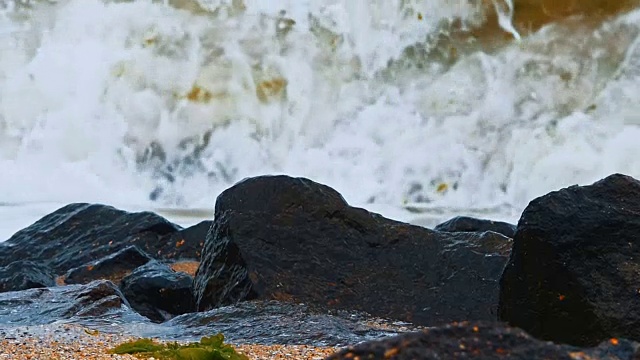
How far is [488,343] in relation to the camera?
60.7 inches

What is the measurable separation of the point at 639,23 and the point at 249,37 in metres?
7.22

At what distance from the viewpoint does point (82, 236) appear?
26.3 ft

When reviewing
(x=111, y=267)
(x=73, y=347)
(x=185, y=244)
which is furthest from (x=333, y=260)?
(x=185, y=244)

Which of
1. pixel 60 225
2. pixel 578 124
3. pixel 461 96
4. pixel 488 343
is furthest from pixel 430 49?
pixel 488 343

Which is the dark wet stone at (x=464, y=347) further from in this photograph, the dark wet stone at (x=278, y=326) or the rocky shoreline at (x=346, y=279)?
the dark wet stone at (x=278, y=326)

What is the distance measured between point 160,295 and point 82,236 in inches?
91.5

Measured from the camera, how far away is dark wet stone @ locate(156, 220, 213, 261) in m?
7.84

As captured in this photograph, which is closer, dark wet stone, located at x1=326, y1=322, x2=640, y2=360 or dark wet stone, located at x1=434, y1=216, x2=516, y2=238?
dark wet stone, located at x1=326, y1=322, x2=640, y2=360

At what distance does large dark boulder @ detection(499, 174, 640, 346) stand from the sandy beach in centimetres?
90

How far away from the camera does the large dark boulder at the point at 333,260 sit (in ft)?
16.9

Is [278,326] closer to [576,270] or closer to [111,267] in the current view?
[576,270]

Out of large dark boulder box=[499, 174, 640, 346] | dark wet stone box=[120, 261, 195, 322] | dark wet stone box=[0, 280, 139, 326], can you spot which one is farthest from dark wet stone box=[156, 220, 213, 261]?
large dark boulder box=[499, 174, 640, 346]

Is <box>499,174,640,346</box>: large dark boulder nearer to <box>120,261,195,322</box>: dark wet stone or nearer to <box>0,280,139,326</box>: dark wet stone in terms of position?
<box>0,280,139,326</box>: dark wet stone

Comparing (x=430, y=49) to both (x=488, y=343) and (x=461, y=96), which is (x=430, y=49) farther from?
(x=488, y=343)
